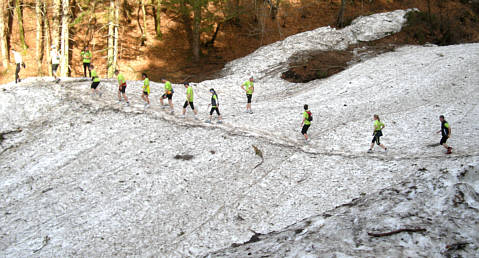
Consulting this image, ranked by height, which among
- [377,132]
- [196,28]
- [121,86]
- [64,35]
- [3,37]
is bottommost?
[377,132]

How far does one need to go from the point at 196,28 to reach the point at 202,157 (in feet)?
61.6

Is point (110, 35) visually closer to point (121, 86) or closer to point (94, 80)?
point (94, 80)

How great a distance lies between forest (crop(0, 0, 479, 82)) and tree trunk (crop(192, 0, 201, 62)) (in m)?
0.08

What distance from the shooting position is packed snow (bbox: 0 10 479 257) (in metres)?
9.98

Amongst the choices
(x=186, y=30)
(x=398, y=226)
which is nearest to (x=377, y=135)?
(x=398, y=226)

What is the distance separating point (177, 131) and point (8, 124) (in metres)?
8.01

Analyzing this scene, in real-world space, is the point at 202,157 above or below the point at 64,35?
below

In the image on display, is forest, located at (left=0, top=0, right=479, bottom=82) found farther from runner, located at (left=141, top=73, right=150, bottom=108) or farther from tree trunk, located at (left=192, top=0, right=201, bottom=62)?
runner, located at (left=141, top=73, right=150, bottom=108)

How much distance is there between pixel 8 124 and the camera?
16016 millimetres

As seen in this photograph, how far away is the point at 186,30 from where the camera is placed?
34.3 meters

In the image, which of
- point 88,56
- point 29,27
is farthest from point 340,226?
point 29,27

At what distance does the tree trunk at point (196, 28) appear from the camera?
2714 cm

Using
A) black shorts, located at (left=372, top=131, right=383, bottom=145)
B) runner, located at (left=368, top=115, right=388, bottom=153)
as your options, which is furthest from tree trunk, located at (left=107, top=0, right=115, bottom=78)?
black shorts, located at (left=372, top=131, right=383, bottom=145)

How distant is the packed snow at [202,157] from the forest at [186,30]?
7370 mm
